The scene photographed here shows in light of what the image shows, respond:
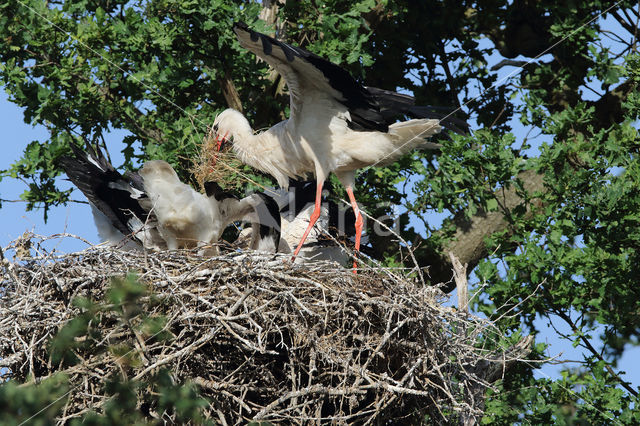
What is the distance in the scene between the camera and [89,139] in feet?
27.5

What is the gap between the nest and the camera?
5.05 m

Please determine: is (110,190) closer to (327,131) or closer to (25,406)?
(327,131)

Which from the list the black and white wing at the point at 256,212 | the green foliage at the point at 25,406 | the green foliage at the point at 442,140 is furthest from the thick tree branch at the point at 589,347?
the green foliage at the point at 25,406

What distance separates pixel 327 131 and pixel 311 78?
1.82 feet

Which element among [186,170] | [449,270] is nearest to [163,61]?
[186,170]

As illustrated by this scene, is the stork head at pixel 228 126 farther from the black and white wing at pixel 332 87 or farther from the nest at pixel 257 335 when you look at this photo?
the nest at pixel 257 335

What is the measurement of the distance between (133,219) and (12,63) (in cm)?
192

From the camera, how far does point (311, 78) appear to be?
22.5 feet

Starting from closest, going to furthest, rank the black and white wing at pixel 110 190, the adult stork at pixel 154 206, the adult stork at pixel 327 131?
1. the adult stork at pixel 154 206
2. the adult stork at pixel 327 131
3. the black and white wing at pixel 110 190

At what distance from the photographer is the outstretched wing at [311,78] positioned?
630 cm

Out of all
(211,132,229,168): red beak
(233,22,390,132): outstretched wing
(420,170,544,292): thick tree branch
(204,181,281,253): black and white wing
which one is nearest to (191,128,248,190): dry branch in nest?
(211,132,229,168): red beak

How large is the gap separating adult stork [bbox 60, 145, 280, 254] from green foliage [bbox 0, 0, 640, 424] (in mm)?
597

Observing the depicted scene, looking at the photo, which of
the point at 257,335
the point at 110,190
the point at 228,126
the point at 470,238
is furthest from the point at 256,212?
the point at 470,238

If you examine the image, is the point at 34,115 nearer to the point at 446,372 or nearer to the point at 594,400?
the point at 446,372
